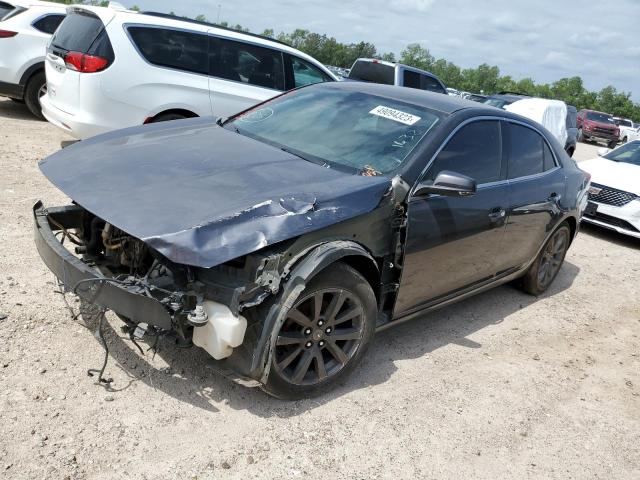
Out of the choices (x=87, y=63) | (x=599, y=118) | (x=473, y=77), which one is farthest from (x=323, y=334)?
(x=473, y=77)

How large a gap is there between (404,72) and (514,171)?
818cm

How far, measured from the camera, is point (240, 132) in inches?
171

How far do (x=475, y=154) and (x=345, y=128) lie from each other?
0.97 m

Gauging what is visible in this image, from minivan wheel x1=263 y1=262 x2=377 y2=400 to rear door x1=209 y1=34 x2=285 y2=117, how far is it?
468 centimetres

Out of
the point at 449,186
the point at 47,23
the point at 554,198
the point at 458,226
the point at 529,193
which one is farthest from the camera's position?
the point at 47,23

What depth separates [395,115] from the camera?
4070 mm

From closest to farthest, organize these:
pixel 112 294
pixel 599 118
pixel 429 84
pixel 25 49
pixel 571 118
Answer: pixel 112 294 < pixel 25 49 < pixel 429 84 < pixel 571 118 < pixel 599 118

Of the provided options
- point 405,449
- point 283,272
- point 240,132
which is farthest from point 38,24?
point 405,449

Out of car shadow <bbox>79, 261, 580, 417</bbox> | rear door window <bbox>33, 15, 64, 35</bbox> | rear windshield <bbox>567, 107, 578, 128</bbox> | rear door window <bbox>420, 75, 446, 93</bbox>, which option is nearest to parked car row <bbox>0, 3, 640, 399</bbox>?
car shadow <bbox>79, 261, 580, 417</bbox>

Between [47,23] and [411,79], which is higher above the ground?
[47,23]

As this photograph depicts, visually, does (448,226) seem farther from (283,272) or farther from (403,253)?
(283,272)

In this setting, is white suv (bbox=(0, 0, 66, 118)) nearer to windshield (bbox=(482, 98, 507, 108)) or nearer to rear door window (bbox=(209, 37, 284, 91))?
rear door window (bbox=(209, 37, 284, 91))

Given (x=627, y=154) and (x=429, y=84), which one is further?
(x=429, y=84)

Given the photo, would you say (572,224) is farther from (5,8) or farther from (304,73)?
(5,8)
